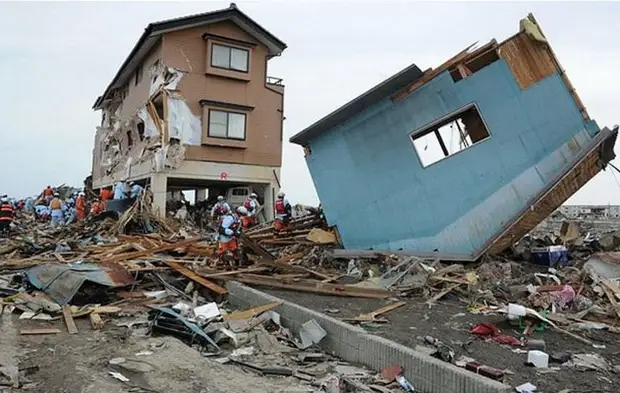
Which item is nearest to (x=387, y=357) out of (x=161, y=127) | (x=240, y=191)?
(x=161, y=127)

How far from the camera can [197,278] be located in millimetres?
9938

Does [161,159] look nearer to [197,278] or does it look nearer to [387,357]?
[197,278]

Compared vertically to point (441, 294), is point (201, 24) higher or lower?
higher

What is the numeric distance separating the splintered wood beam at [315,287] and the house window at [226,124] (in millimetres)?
12886

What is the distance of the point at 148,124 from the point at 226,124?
3682 mm

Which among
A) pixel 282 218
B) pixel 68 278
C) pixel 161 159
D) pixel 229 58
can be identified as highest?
pixel 229 58

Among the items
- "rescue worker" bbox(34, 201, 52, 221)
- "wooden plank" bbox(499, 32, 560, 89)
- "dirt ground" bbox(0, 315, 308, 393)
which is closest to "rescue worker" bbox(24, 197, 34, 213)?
"rescue worker" bbox(34, 201, 52, 221)

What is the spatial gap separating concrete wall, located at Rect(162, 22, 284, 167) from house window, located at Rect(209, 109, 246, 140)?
0.82 feet

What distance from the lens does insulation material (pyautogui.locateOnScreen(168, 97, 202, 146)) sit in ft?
68.1

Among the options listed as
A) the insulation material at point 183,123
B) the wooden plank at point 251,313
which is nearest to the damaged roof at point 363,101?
the wooden plank at point 251,313

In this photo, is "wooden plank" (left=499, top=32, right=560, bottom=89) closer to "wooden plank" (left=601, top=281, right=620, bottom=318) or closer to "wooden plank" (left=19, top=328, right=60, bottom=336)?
"wooden plank" (left=601, top=281, right=620, bottom=318)

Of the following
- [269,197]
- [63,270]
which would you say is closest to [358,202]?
[63,270]

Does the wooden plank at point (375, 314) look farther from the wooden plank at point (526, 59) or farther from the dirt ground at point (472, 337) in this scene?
the wooden plank at point (526, 59)

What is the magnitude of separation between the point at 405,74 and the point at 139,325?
24.8 feet
